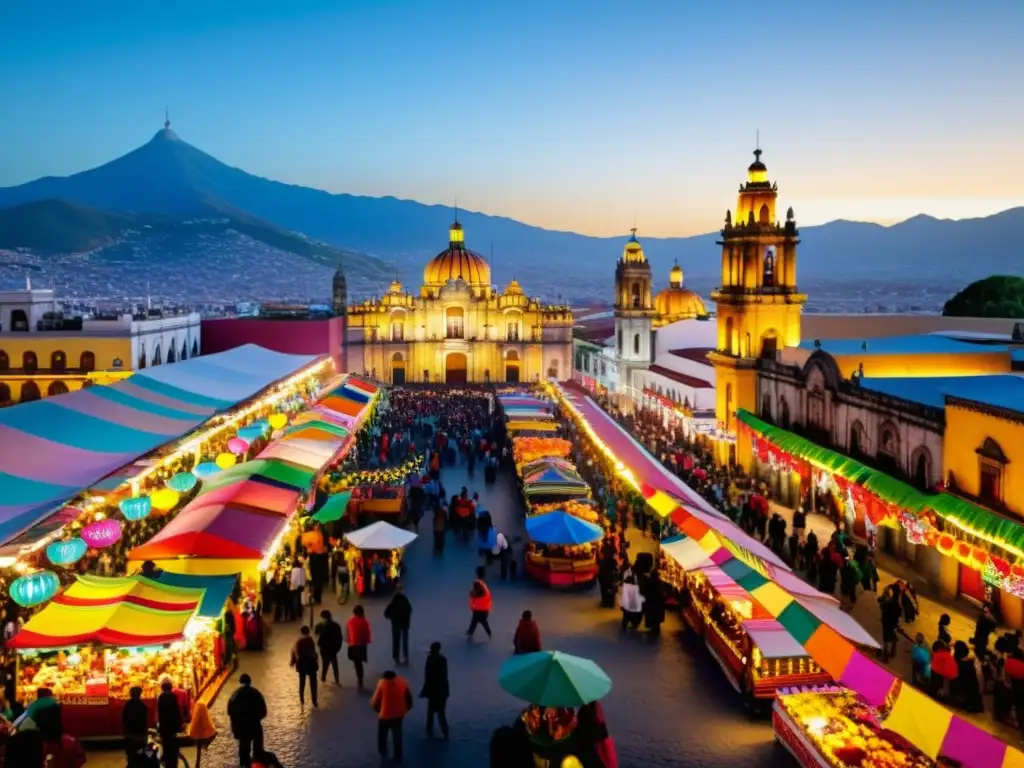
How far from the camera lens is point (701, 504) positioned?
16.2m

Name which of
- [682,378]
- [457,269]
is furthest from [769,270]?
[457,269]

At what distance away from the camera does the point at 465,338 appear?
61562 millimetres

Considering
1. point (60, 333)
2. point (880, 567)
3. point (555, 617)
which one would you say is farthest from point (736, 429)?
point (60, 333)

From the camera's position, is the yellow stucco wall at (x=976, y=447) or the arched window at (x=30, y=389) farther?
the arched window at (x=30, y=389)

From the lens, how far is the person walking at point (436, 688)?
31.7ft

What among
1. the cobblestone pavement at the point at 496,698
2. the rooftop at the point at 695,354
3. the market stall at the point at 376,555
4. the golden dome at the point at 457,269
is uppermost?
the golden dome at the point at 457,269

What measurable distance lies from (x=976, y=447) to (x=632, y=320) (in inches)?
1373

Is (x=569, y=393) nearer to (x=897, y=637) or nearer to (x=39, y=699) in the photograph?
(x=897, y=637)

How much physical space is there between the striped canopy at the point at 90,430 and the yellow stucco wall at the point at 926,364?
15.6 meters

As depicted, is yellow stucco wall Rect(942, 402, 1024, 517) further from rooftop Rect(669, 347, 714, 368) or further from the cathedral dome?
the cathedral dome

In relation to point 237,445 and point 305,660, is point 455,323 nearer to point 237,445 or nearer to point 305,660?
point 237,445

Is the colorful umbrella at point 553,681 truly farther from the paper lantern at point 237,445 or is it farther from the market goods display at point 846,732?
the paper lantern at point 237,445

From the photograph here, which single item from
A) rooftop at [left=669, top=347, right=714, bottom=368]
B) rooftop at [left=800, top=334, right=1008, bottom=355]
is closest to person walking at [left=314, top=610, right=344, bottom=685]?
rooftop at [left=800, top=334, right=1008, bottom=355]

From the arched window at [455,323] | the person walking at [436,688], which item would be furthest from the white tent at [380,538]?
the arched window at [455,323]
